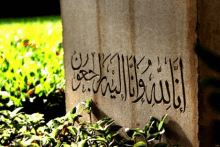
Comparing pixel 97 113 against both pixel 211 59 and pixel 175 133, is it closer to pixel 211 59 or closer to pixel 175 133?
pixel 175 133

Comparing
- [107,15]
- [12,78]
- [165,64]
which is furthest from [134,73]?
[12,78]

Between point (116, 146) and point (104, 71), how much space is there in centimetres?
51

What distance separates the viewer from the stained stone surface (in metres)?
1.89

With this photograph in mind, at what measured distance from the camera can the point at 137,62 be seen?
208 cm

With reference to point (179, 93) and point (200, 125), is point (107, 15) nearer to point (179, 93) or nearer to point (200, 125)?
point (179, 93)

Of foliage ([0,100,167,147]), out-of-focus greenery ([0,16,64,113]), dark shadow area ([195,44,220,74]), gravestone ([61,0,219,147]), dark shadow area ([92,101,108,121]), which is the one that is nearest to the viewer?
dark shadow area ([195,44,220,74])

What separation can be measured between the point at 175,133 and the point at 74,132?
2.04 feet

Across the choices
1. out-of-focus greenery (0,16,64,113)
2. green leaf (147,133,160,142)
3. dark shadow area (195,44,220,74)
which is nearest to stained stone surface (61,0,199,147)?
green leaf (147,133,160,142)

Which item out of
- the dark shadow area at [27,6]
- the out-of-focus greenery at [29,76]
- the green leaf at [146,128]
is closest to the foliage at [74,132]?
the green leaf at [146,128]

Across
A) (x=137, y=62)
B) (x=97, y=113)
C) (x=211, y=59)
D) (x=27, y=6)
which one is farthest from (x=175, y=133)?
(x=27, y=6)

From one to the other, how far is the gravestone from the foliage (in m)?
0.09

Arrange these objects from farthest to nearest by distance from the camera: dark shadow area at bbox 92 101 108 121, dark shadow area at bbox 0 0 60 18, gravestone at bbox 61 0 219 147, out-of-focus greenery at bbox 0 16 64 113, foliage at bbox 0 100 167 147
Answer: dark shadow area at bbox 0 0 60 18
out-of-focus greenery at bbox 0 16 64 113
dark shadow area at bbox 92 101 108 121
foliage at bbox 0 100 167 147
gravestone at bbox 61 0 219 147

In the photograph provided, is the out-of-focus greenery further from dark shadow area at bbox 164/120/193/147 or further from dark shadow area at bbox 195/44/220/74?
dark shadow area at bbox 195/44/220/74

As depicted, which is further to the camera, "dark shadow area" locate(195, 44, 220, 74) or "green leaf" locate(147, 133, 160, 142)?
"green leaf" locate(147, 133, 160, 142)
